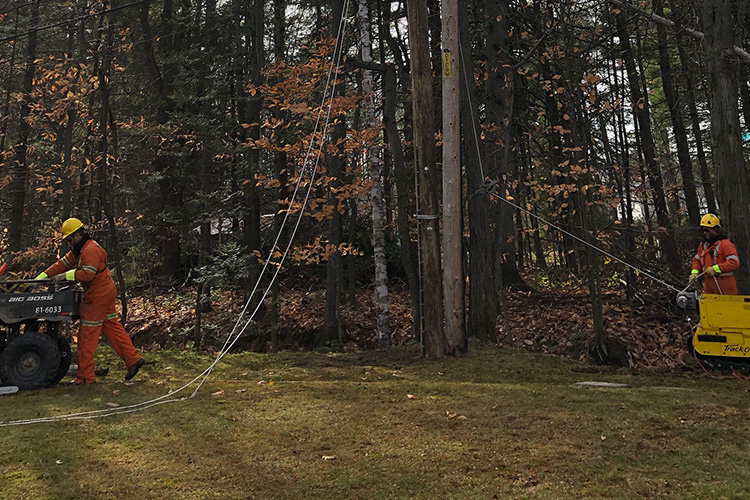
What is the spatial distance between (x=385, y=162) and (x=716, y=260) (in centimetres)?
1455

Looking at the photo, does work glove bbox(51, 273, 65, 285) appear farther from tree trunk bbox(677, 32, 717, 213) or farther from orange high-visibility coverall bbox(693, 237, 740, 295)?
tree trunk bbox(677, 32, 717, 213)

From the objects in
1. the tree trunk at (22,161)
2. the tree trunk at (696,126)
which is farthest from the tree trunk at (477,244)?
the tree trunk at (22,161)

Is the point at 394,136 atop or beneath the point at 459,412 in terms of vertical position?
atop

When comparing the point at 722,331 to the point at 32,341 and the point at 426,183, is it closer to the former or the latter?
the point at 426,183

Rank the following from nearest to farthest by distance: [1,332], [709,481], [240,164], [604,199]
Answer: [709,481]
[1,332]
[604,199]
[240,164]

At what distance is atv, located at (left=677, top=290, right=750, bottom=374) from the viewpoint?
7.30 m

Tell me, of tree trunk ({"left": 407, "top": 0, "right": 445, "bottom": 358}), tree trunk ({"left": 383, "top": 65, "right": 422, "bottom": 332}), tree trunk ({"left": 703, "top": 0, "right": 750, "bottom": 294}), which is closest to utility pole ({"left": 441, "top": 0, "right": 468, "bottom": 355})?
tree trunk ({"left": 407, "top": 0, "right": 445, "bottom": 358})

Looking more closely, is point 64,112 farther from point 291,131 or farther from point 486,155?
point 486,155

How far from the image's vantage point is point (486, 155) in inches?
430

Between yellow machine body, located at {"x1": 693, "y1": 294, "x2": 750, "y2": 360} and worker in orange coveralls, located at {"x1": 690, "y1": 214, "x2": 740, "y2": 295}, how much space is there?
1.82ft

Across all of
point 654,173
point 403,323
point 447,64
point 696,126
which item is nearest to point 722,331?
point 447,64

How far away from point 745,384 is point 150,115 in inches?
751

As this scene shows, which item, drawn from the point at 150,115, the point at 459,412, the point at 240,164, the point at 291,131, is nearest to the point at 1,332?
the point at 459,412

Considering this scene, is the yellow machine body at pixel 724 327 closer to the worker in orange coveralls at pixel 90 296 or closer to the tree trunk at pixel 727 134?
the tree trunk at pixel 727 134
